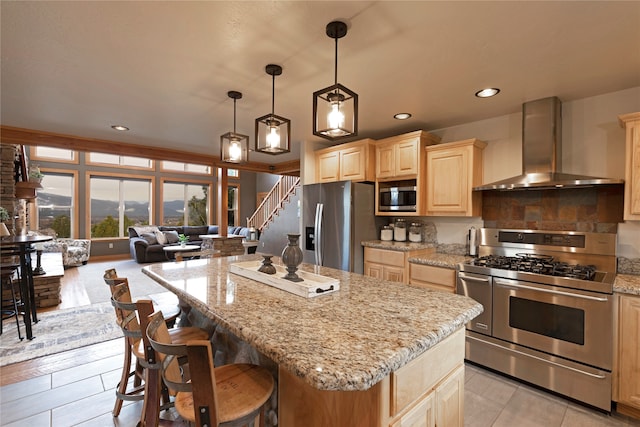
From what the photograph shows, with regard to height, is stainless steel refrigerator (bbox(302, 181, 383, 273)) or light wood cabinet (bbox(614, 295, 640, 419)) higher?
stainless steel refrigerator (bbox(302, 181, 383, 273))

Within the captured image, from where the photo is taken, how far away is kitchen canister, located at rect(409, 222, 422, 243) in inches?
147

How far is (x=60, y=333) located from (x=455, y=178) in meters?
4.62

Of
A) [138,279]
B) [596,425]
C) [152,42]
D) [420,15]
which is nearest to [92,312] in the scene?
[138,279]

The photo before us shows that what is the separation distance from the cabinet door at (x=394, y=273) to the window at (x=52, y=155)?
8482 millimetres

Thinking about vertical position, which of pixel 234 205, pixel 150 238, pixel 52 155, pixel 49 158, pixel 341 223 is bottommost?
pixel 150 238

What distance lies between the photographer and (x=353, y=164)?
394 centimetres

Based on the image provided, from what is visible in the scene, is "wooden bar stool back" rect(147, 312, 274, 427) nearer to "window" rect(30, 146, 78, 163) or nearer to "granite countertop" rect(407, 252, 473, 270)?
"granite countertop" rect(407, 252, 473, 270)

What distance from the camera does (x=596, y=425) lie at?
6.47 feet

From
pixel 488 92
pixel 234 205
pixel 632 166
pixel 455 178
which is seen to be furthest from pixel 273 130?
pixel 234 205

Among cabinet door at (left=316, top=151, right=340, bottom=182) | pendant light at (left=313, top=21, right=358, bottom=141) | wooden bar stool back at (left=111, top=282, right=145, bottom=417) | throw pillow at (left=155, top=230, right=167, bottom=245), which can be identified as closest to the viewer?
wooden bar stool back at (left=111, top=282, right=145, bottom=417)

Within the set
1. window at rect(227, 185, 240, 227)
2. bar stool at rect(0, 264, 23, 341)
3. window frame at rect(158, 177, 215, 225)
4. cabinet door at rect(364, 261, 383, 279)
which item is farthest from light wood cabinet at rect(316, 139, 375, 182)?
window at rect(227, 185, 240, 227)

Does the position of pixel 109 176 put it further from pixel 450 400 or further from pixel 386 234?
pixel 450 400

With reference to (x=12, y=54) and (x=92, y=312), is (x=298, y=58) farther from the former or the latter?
(x=92, y=312)

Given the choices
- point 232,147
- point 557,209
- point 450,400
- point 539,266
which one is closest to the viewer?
point 450,400
